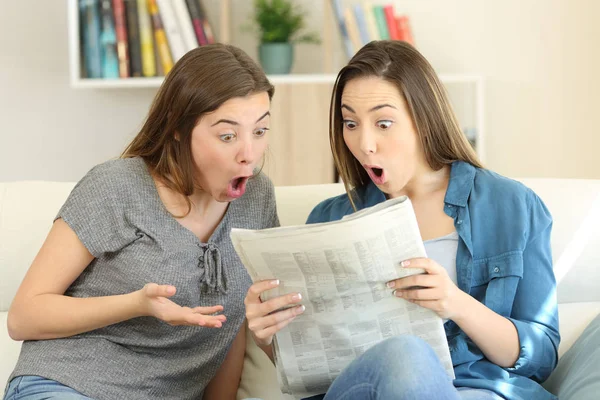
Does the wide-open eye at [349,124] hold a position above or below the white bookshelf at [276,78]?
below

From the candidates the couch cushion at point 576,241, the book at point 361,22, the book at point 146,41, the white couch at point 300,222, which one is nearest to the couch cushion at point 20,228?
the white couch at point 300,222

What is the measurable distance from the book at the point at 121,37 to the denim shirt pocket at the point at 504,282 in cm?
204

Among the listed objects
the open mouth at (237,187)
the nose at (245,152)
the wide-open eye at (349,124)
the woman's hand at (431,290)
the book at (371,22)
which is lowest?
the woman's hand at (431,290)

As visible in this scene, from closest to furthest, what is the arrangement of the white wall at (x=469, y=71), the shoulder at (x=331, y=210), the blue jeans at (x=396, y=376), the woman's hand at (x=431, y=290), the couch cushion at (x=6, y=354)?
the blue jeans at (x=396, y=376), the woman's hand at (x=431, y=290), the shoulder at (x=331, y=210), the couch cushion at (x=6, y=354), the white wall at (x=469, y=71)

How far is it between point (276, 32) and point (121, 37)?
593 mm

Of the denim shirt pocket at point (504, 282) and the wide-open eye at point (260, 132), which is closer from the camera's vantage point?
the denim shirt pocket at point (504, 282)

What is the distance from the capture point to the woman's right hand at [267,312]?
129 centimetres

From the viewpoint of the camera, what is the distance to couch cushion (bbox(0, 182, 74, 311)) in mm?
1795

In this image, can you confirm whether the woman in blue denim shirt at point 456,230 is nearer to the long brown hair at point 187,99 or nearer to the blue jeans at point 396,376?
the blue jeans at point 396,376

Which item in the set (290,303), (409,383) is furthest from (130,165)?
(409,383)

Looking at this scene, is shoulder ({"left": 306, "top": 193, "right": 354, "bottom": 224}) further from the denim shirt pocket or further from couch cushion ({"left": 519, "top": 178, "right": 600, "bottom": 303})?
couch cushion ({"left": 519, "top": 178, "right": 600, "bottom": 303})

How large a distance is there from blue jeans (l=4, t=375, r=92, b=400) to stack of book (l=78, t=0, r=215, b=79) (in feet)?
6.03

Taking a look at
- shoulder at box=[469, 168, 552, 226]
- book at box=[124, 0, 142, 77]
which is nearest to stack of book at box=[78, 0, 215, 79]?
book at box=[124, 0, 142, 77]

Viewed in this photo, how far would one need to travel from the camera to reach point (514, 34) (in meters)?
3.27
